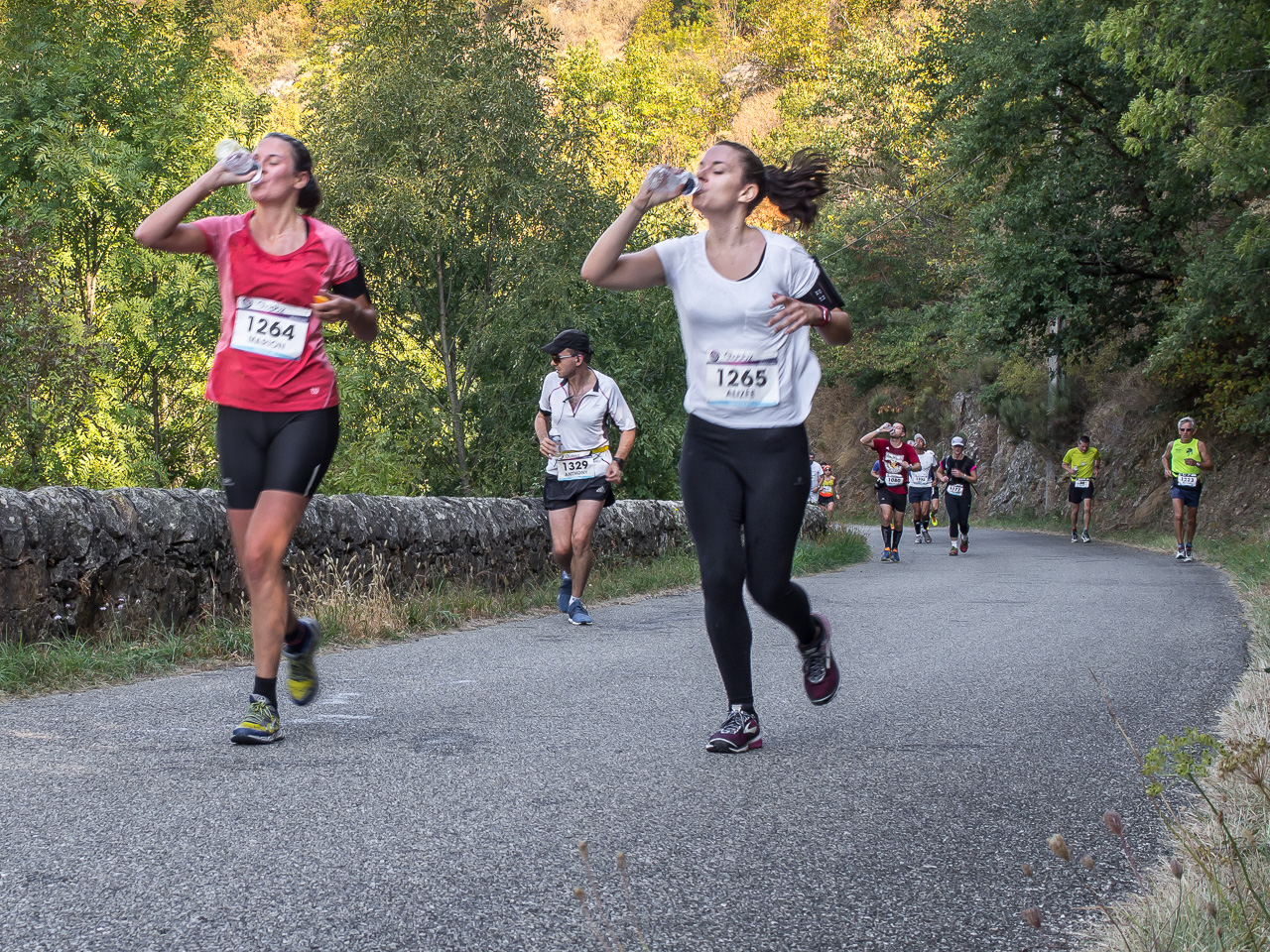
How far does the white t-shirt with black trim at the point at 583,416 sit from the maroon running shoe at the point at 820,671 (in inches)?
177

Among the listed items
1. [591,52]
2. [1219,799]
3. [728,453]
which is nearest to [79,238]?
[728,453]

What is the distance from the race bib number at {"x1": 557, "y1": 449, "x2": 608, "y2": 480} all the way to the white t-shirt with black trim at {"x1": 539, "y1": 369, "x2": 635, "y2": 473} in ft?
0.10

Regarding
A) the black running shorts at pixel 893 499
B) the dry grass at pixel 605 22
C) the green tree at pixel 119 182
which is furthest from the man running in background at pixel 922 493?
the dry grass at pixel 605 22

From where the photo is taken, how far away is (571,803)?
351cm

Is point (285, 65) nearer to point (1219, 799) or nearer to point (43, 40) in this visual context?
point (43, 40)

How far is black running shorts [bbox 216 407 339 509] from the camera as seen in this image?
4.38 metres

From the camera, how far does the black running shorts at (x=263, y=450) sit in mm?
4375

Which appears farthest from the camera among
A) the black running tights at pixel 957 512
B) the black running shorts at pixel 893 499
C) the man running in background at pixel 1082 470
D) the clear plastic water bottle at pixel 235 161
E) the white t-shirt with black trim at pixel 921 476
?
the man running in background at pixel 1082 470

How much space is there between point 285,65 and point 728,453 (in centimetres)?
8497

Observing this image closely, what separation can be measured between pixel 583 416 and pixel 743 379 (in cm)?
479

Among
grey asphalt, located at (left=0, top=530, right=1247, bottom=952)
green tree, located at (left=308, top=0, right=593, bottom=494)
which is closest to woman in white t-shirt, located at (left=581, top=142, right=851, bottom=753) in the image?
grey asphalt, located at (left=0, top=530, right=1247, bottom=952)

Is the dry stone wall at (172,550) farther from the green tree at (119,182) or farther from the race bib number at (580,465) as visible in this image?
the green tree at (119,182)

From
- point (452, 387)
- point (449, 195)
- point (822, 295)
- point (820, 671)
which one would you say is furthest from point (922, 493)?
point (822, 295)

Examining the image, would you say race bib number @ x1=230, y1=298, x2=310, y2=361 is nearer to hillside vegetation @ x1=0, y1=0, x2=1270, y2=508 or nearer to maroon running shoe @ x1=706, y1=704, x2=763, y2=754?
maroon running shoe @ x1=706, y1=704, x2=763, y2=754
